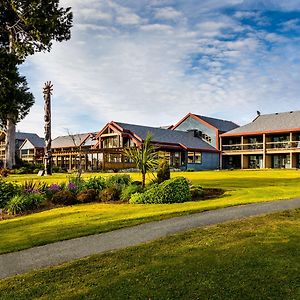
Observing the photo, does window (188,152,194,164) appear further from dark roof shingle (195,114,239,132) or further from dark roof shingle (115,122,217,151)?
dark roof shingle (195,114,239,132)

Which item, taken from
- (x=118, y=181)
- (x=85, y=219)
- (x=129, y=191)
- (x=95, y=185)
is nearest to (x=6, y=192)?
(x=95, y=185)

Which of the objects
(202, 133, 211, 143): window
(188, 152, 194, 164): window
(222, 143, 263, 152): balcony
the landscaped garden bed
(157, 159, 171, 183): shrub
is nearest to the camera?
the landscaped garden bed

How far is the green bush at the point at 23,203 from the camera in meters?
13.8

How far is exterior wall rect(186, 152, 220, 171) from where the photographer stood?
54594mm

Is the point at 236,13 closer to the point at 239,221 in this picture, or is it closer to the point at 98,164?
the point at 239,221

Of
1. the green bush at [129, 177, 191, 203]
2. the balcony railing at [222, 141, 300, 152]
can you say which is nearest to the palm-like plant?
the green bush at [129, 177, 191, 203]

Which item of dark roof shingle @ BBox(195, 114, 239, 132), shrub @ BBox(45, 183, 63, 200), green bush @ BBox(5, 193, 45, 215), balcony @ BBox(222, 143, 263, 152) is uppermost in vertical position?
dark roof shingle @ BBox(195, 114, 239, 132)

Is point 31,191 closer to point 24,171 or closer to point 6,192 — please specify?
point 6,192

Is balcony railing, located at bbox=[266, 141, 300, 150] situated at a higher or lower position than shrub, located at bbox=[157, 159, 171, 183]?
higher

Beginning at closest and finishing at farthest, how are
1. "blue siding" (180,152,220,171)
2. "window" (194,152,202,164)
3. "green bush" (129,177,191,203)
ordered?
"green bush" (129,177,191,203), "blue siding" (180,152,220,171), "window" (194,152,202,164)

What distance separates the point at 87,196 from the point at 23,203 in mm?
2727

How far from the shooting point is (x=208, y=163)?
56.8 m

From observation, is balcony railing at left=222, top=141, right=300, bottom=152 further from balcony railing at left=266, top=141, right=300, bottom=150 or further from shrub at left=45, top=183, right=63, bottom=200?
shrub at left=45, top=183, right=63, bottom=200

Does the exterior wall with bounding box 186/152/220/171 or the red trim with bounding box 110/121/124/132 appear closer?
the red trim with bounding box 110/121/124/132
